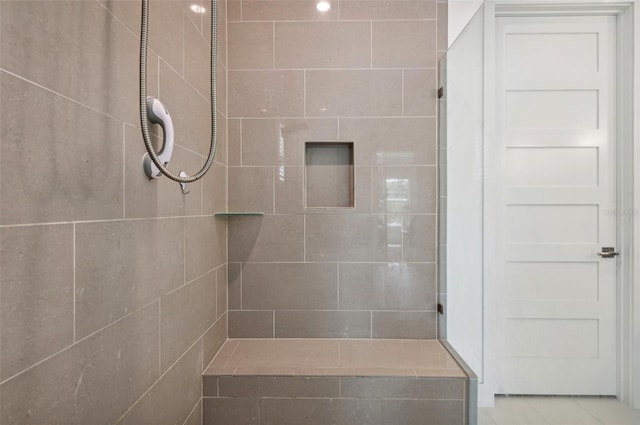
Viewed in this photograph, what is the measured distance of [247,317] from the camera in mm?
1696

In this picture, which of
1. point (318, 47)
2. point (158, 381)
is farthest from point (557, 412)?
point (318, 47)

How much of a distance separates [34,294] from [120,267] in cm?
24

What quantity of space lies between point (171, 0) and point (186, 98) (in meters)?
0.30

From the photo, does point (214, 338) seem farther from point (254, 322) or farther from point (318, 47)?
point (318, 47)

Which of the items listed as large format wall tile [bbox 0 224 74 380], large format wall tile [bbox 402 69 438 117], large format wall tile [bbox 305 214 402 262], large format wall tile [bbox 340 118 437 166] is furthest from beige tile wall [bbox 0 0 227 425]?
large format wall tile [bbox 402 69 438 117]

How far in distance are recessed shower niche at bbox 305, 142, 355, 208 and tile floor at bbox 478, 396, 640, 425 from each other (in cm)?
108

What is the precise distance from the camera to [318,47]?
5.45 ft

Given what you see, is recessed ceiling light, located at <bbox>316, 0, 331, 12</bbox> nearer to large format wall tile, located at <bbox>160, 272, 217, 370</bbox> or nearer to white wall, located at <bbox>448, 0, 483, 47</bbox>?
white wall, located at <bbox>448, 0, 483, 47</bbox>

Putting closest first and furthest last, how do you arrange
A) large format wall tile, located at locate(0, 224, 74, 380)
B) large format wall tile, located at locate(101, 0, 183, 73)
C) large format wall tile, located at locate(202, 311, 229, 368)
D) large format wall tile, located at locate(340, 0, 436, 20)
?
large format wall tile, located at locate(0, 224, 74, 380), large format wall tile, located at locate(101, 0, 183, 73), large format wall tile, located at locate(202, 311, 229, 368), large format wall tile, located at locate(340, 0, 436, 20)

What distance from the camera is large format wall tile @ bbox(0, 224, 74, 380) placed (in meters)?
0.51

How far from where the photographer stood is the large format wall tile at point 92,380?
1.81ft

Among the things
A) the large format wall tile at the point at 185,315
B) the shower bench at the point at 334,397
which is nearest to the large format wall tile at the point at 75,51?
the large format wall tile at the point at 185,315

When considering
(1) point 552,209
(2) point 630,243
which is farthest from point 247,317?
(2) point 630,243

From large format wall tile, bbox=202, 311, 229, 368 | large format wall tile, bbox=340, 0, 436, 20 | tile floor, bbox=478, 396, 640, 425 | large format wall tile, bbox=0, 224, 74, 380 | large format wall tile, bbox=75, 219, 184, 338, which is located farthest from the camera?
large format wall tile, bbox=340, 0, 436, 20
